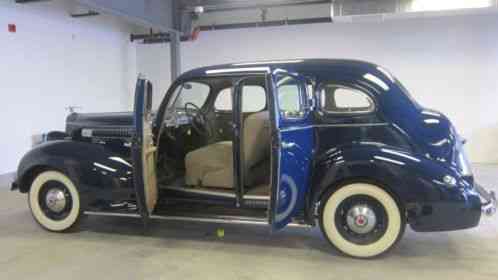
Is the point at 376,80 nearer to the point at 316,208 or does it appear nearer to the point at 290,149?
the point at 290,149

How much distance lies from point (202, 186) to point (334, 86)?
56.3 inches

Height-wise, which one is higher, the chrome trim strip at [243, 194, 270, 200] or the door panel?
the door panel

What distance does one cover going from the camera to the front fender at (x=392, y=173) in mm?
3092

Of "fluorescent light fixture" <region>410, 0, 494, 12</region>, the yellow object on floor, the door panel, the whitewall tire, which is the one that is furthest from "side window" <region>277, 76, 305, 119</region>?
"fluorescent light fixture" <region>410, 0, 494, 12</region>

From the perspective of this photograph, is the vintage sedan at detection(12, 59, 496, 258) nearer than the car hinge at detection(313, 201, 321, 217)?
Yes

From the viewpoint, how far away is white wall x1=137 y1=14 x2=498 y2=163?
25.4 feet

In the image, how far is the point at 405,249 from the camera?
350cm

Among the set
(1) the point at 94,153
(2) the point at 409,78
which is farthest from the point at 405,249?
(2) the point at 409,78

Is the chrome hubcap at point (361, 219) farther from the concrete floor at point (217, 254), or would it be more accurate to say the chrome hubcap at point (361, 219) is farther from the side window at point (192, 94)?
the side window at point (192, 94)

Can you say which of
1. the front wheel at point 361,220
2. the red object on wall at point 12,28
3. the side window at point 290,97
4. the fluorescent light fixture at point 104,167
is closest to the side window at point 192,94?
the fluorescent light fixture at point 104,167

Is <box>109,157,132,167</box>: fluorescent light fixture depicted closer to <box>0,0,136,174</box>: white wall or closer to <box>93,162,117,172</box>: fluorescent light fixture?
<box>93,162,117,172</box>: fluorescent light fixture

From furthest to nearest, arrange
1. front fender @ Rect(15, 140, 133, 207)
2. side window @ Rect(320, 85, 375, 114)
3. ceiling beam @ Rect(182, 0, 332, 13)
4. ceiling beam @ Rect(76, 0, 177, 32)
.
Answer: ceiling beam @ Rect(182, 0, 332, 13) < ceiling beam @ Rect(76, 0, 177, 32) < front fender @ Rect(15, 140, 133, 207) < side window @ Rect(320, 85, 375, 114)

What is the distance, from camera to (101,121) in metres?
4.37

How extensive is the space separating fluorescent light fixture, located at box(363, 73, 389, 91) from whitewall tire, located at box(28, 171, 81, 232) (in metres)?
2.71
